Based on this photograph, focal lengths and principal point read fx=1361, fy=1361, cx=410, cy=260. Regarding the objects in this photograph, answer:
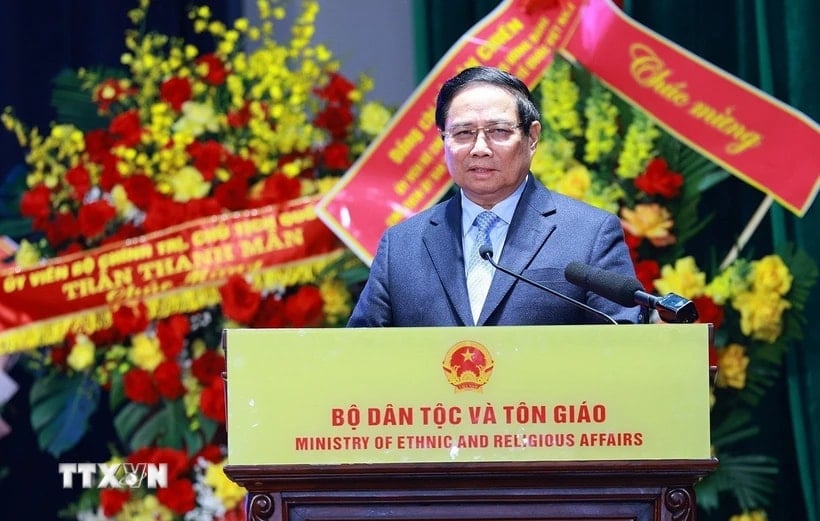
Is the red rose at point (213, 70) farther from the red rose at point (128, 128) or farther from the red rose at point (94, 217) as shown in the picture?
the red rose at point (94, 217)

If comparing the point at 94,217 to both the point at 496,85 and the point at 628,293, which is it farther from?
the point at 628,293

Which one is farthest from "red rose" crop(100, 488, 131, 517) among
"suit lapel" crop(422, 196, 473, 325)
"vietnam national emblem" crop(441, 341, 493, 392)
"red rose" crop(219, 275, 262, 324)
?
"vietnam national emblem" crop(441, 341, 493, 392)

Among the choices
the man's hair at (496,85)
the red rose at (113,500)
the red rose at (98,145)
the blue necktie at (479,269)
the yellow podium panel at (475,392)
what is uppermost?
the red rose at (98,145)

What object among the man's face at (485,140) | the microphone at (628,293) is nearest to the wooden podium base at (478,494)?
the microphone at (628,293)

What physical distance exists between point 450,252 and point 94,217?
5.24 feet

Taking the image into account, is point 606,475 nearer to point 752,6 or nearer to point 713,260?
point 713,260

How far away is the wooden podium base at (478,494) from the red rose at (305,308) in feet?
5.89

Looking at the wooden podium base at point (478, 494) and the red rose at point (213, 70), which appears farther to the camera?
the red rose at point (213, 70)

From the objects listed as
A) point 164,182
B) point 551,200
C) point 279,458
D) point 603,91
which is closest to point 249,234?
point 164,182

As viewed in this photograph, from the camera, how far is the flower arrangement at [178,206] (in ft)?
11.1

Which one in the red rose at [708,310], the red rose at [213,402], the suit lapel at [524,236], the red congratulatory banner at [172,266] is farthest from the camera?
the red congratulatory banner at [172,266]

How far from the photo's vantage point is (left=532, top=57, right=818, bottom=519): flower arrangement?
3.20 m

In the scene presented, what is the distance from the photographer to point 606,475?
1.56 meters

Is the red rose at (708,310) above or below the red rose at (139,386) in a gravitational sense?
above
